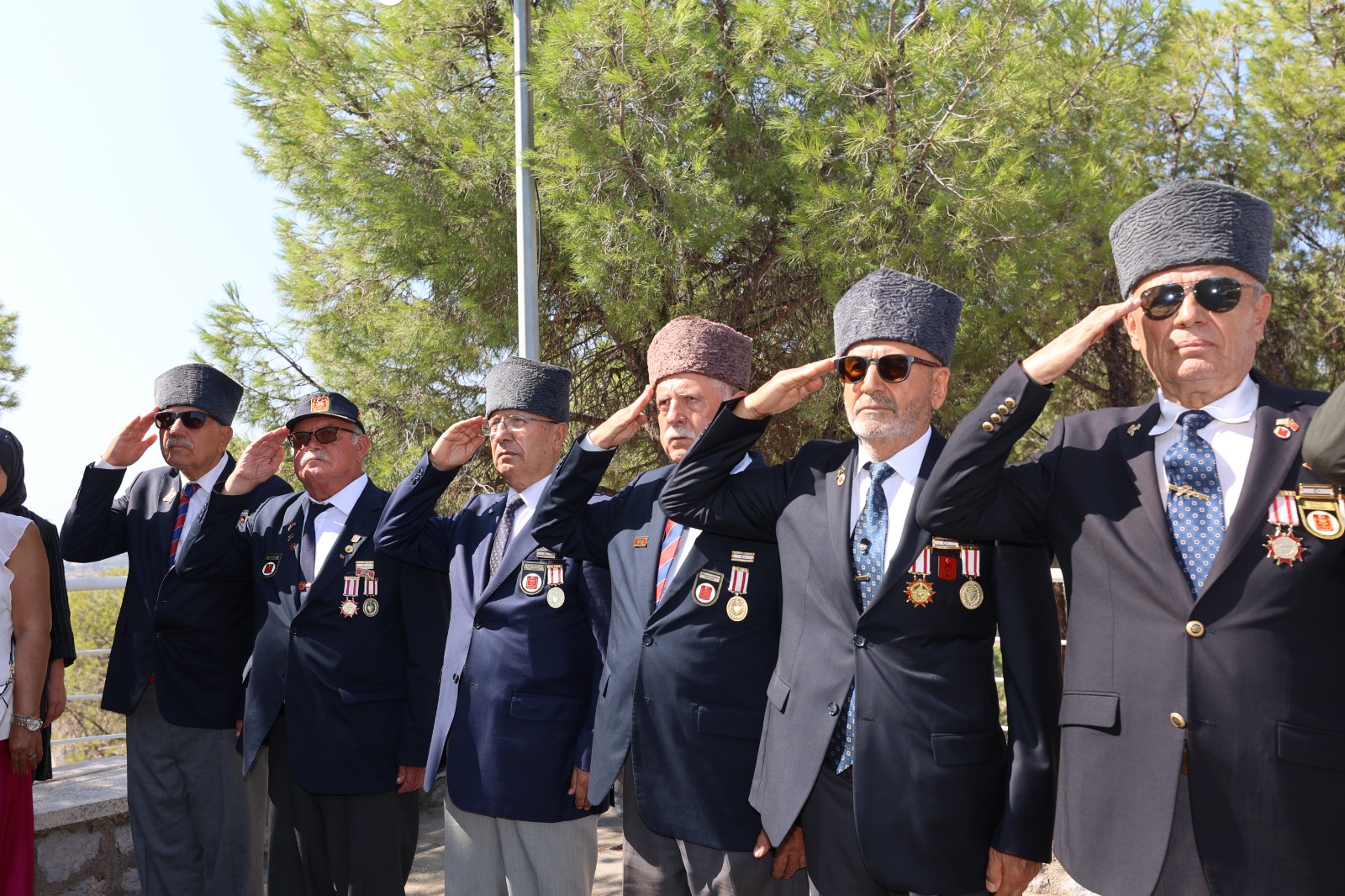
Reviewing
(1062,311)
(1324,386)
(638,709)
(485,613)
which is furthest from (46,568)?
(1324,386)

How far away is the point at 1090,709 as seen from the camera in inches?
91.4

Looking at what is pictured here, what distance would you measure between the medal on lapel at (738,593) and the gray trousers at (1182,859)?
128 cm

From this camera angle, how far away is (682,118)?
23.0 feet

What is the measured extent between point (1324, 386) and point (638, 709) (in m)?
8.90

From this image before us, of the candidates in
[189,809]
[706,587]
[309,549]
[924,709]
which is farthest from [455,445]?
[924,709]

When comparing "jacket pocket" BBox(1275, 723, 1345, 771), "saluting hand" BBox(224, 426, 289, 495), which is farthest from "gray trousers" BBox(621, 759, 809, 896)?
"saluting hand" BBox(224, 426, 289, 495)

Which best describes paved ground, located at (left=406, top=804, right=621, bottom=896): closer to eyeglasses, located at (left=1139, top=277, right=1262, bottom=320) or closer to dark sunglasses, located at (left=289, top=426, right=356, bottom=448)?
dark sunglasses, located at (left=289, top=426, right=356, bottom=448)

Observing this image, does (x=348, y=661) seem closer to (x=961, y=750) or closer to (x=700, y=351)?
(x=700, y=351)

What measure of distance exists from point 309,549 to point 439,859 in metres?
2.55

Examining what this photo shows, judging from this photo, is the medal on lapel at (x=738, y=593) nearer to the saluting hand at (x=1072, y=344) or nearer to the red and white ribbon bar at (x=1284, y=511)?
the saluting hand at (x=1072, y=344)

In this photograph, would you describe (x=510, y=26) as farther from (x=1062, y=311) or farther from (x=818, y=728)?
(x=818, y=728)

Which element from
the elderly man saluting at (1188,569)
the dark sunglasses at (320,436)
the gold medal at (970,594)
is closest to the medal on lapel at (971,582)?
the gold medal at (970,594)

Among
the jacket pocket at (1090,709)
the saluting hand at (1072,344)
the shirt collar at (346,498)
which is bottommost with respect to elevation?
the jacket pocket at (1090,709)

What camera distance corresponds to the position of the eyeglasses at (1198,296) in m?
2.30
